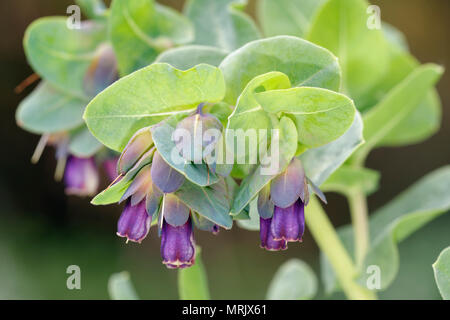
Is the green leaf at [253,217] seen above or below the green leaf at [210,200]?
above

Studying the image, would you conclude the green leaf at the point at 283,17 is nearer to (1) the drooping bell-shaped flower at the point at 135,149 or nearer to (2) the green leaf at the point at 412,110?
(2) the green leaf at the point at 412,110

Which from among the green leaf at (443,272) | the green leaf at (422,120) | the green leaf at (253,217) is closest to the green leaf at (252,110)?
the green leaf at (253,217)

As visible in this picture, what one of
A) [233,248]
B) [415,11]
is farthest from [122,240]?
[415,11]

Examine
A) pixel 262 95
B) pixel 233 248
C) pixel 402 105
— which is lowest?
pixel 262 95

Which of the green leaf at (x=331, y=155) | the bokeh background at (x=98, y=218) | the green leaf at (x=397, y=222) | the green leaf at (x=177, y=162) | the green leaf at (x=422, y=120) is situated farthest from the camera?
the bokeh background at (x=98, y=218)

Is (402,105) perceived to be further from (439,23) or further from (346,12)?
(439,23)

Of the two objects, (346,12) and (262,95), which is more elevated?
(346,12)
